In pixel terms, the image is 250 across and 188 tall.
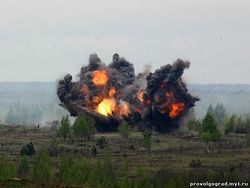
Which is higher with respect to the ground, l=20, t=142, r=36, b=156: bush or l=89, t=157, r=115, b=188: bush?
l=20, t=142, r=36, b=156: bush

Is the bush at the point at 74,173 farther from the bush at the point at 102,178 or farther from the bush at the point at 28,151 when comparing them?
the bush at the point at 28,151

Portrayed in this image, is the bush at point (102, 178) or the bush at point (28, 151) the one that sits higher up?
the bush at point (28, 151)

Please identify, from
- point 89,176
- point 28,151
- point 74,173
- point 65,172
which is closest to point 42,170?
point 65,172

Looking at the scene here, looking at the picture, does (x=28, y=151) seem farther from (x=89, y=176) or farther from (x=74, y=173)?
(x=89, y=176)

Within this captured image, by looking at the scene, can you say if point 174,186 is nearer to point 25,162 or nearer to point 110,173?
point 110,173

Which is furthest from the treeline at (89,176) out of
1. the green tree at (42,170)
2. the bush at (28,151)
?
the bush at (28,151)

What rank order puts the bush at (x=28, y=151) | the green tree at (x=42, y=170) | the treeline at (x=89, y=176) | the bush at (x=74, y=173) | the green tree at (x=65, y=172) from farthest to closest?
1. the bush at (x=28, y=151)
2. the green tree at (x=42, y=170)
3. the green tree at (x=65, y=172)
4. the bush at (x=74, y=173)
5. the treeline at (x=89, y=176)

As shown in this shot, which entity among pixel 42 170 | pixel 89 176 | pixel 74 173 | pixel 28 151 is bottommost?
pixel 89 176

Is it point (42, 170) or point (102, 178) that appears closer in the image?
point (42, 170)

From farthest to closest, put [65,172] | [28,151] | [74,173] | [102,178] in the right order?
[28,151]
[102,178]
[65,172]
[74,173]

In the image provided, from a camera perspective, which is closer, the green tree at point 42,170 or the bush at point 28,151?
the green tree at point 42,170

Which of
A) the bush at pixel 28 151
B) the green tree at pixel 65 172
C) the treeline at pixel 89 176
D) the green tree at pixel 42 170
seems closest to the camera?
the treeline at pixel 89 176

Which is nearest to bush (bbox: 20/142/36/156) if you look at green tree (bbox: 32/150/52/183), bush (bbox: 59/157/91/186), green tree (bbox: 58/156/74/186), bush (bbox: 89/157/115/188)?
bush (bbox: 89/157/115/188)

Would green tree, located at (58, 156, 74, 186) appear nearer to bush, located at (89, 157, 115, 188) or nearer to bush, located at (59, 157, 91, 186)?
bush, located at (59, 157, 91, 186)
